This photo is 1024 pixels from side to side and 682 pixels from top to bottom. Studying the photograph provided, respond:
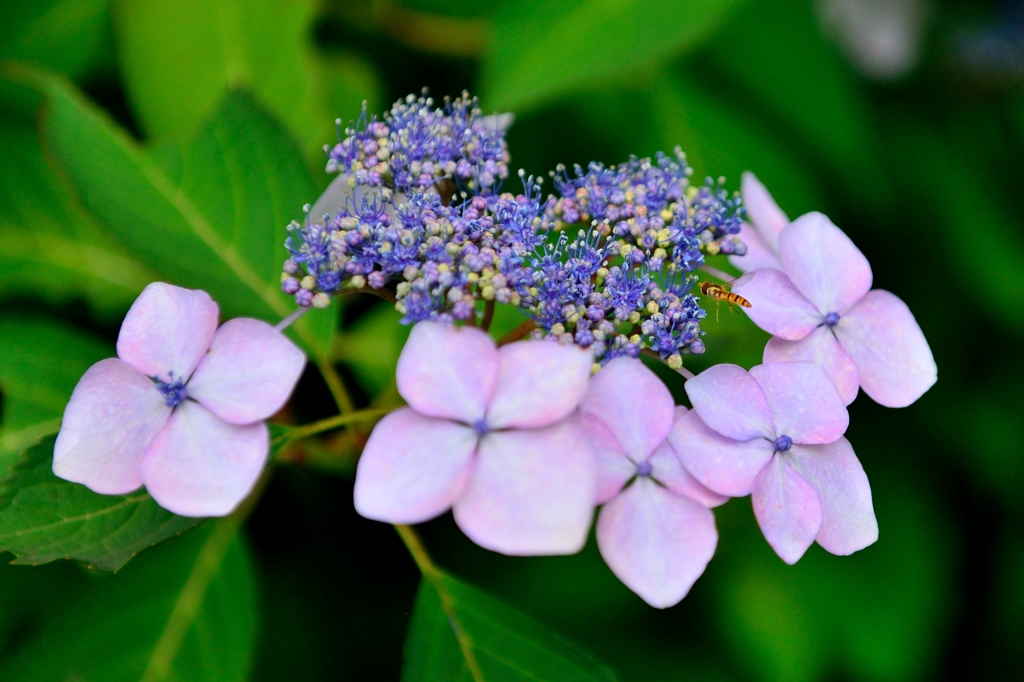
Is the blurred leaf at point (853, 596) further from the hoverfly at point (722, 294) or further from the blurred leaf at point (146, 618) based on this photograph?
the blurred leaf at point (146, 618)

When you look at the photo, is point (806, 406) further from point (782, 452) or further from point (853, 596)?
point (853, 596)

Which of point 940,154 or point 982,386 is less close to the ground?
point 940,154

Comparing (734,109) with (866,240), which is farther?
(866,240)

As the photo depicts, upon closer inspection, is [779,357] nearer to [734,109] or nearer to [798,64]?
[734,109]

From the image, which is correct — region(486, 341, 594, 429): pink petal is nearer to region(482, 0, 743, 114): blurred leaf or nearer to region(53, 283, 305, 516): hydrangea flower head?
region(53, 283, 305, 516): hydrangea flower head

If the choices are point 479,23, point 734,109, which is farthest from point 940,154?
point 479,23

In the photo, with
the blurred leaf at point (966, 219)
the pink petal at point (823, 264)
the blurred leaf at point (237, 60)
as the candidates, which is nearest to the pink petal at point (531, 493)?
the pink petal at point (823, 264)
